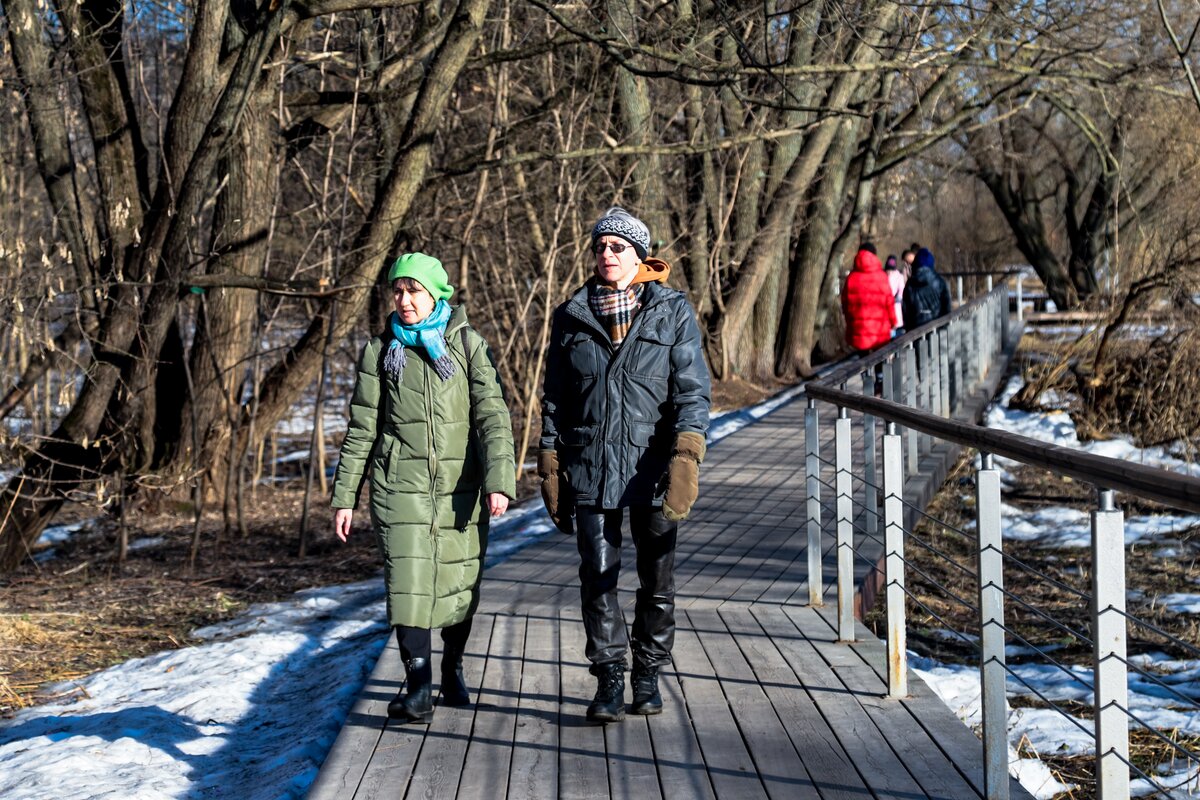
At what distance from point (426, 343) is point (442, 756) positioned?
1.38m

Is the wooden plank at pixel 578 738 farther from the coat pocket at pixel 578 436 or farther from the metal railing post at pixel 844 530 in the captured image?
the metal railing post at pixel 844 530

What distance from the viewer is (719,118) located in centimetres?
1927

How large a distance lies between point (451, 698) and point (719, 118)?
15018 mm

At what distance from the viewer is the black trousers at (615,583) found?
4855 mm

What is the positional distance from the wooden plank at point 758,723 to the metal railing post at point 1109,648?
3.63 feet

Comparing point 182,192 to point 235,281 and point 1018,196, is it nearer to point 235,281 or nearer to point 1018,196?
point 235,281

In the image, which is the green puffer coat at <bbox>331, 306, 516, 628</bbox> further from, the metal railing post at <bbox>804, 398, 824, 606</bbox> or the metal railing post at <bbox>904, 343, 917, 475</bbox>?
the metal railing post at <bbox>904, 343, 917, 475</bbox>

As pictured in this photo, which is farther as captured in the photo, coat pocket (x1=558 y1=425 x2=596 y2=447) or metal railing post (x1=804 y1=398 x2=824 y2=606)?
metal railing post (x1=804 y1=398 x2=824 y2=606)

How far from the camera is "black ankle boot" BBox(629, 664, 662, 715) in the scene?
498 cm

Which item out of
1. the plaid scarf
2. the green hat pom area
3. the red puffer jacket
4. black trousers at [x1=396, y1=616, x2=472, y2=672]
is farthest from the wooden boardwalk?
the red puffer jacket

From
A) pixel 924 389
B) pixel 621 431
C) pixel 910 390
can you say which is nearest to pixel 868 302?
pixel 924 389

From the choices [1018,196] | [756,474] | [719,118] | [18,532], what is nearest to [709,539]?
[756,474]

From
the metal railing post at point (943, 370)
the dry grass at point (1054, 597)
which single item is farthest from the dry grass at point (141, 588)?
the metal railing post at point (943, 370)

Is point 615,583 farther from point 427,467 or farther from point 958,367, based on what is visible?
point 958,367
